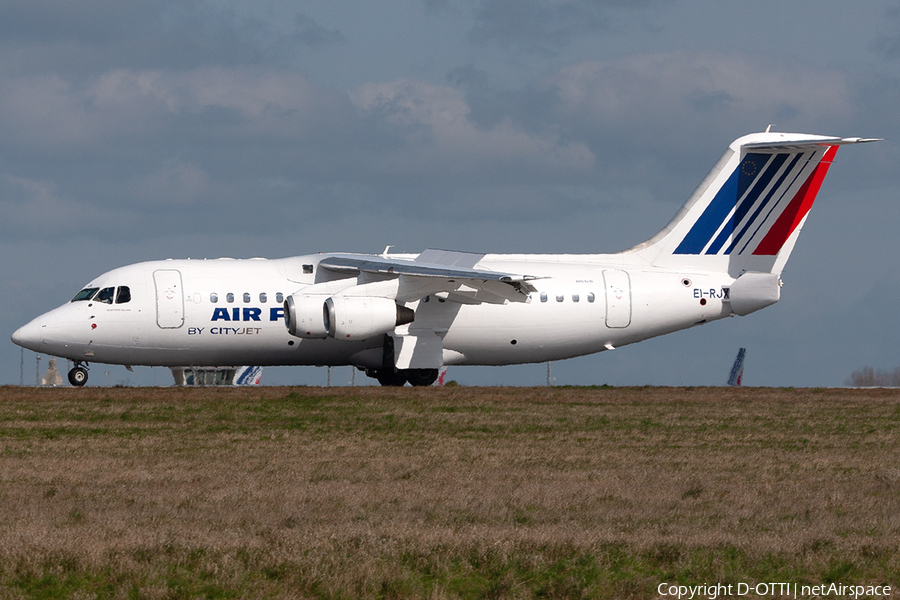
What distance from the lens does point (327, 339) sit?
29234mm

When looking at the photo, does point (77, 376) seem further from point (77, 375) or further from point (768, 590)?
point (768, 590)

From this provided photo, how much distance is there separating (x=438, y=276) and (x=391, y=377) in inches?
176

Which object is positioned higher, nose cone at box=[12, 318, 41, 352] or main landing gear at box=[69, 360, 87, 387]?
nose cone at box=[12, 318, 41, 352]

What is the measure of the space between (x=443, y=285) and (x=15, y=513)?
57.5 ft

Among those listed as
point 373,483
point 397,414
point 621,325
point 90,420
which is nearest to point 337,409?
point 397,414

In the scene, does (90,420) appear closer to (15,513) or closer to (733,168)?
(15,513)

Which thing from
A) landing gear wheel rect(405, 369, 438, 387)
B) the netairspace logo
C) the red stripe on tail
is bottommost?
the netairspace logo

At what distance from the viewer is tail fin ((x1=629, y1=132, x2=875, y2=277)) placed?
32250mm

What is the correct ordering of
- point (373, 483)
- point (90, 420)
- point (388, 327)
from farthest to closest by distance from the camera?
point (388, 327), point (90, 420), point (373, 483)

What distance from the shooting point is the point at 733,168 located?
3238 centimetres

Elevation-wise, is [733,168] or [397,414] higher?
[733,168]

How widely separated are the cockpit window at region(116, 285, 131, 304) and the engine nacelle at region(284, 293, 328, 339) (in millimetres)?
3920

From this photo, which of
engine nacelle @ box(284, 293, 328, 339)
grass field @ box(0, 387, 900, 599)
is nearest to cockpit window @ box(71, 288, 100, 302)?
grass field @ box(0, 387, 900, 599)

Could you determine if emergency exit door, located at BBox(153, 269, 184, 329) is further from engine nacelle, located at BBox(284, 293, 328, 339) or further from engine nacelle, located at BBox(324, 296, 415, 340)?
engine nacelle, located at BBox(324, 296, 415, 340)
